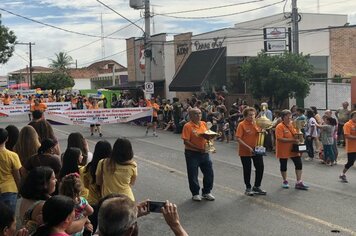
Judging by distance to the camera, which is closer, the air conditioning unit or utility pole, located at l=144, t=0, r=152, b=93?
utility pole, located at l=144, t=0, r=152, b=93

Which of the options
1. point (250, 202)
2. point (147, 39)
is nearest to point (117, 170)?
point (250, 202)

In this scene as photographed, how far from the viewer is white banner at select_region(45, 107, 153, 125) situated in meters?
20.5

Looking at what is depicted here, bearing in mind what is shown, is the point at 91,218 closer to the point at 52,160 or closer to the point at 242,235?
the point at 52,160

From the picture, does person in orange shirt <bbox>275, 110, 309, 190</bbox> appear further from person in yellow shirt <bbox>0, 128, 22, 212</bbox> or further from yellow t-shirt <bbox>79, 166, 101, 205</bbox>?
person in yellow shirt <bbox>0, 128, 22, 212</bbox>

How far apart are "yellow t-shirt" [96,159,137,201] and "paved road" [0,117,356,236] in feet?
5.26

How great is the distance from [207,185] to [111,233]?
6.09 m

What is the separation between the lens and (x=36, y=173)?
4484 millimetres

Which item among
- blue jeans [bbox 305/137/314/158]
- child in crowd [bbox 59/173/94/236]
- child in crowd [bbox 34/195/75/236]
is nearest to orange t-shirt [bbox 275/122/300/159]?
blue jeans [bbox 305/137/314/158]

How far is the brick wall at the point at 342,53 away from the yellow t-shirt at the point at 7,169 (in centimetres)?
2946

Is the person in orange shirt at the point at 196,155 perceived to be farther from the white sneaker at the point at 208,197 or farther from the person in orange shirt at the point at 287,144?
the person in orange shirt at the point at 287,144

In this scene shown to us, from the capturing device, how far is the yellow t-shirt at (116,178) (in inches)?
218

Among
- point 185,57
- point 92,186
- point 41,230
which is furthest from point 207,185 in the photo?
point 185,57

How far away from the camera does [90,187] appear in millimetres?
5727

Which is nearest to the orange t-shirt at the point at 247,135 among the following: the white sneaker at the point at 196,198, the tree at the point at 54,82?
the white sneaker at the point at 196,198
